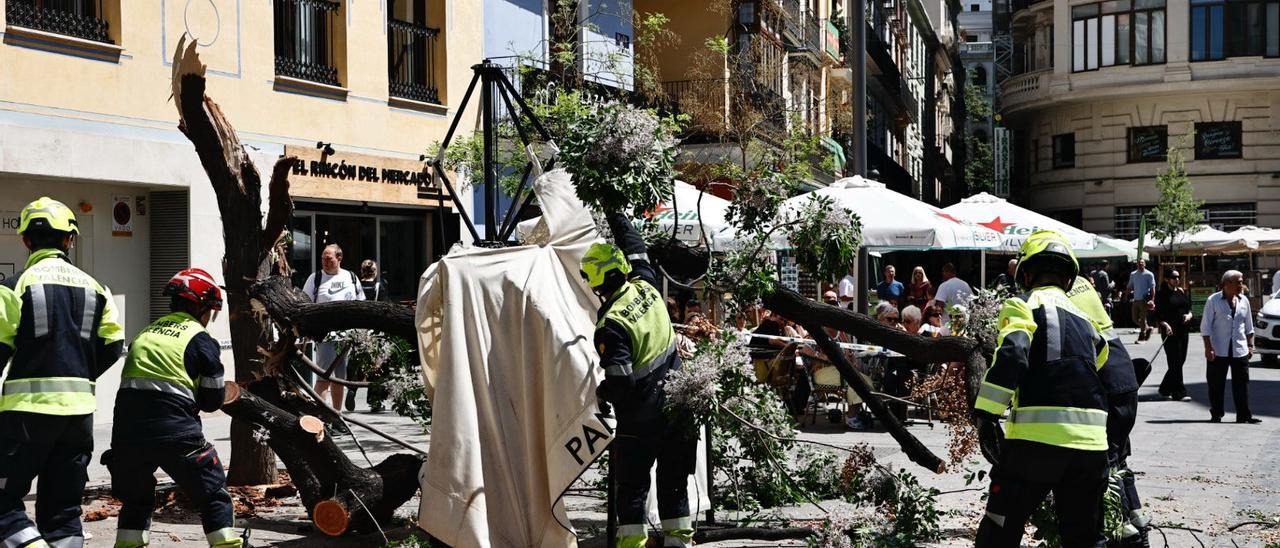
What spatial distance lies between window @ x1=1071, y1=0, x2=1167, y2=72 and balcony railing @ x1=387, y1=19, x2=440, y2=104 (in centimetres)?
3229

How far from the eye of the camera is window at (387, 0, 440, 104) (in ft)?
59.2

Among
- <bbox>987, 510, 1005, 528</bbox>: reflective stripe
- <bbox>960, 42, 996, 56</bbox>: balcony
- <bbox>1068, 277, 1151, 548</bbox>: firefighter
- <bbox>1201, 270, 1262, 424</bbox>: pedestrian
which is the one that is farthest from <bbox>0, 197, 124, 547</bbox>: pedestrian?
<bbox>960, 42, 996, 56</bbox>: balcony

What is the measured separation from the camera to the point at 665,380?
668 centimetres

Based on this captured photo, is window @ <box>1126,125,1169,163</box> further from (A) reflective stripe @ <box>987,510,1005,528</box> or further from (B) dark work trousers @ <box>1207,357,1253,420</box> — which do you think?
(A) reflective stripe @ <box>987,510,1005,528</box>

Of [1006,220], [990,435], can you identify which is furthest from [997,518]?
→ [1006,220]

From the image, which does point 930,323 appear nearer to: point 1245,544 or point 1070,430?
point 1245,544

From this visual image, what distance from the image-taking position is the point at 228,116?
14898mm

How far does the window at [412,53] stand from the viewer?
18.0 metres

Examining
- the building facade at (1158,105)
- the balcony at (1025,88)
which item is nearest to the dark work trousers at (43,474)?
the building facade at (1158,105)

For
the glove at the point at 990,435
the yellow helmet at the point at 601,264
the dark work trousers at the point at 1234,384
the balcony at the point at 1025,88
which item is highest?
the balcony at the point at 1025,88

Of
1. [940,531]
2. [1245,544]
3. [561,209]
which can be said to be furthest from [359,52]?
[1245,544]

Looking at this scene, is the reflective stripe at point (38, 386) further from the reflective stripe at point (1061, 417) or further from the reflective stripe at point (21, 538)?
the reflective stripe at point (1061, 417)

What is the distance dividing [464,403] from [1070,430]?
312 centimetres

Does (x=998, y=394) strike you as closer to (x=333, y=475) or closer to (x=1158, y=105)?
(x=333, y=475)
